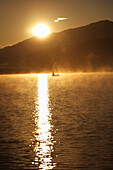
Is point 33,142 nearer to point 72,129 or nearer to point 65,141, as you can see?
point 65,141

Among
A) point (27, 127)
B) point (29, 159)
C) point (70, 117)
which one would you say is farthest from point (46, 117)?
point (29, 159)

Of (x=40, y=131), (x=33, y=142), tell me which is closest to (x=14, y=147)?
(x=33, y=142)

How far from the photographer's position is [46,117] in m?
31.3

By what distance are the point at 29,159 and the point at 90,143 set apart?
4.20m

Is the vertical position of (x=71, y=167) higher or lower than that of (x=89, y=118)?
lower

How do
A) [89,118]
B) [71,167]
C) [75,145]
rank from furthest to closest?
[89,118] → [75,145] → [71,167]

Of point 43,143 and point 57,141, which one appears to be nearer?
point 43,143

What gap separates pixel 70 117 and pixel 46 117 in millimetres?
2306

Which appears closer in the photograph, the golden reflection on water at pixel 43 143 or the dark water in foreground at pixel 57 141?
the dark water in foreground at pixel 57 141

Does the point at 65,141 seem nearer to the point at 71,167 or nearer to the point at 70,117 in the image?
the point at 71,167

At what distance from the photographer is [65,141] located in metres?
20.9

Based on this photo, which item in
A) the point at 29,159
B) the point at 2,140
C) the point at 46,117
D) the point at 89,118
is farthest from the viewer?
the point at 46,117

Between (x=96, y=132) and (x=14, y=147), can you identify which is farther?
(x=96, y=132)

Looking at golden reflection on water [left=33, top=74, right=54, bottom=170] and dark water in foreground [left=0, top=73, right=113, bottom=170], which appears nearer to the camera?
dark water in foreground [left=0, top=73, right=113, bottom=170]
